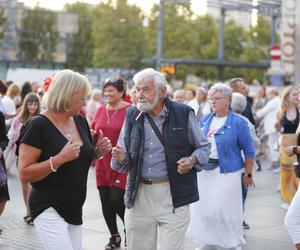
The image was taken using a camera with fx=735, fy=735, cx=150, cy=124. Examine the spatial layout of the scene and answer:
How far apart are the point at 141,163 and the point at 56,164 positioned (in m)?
1.09

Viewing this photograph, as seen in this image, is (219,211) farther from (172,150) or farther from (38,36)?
(38,36)

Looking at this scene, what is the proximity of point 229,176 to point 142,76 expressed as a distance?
249 cm

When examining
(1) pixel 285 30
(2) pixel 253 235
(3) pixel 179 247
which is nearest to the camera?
(3) pixel 179 247

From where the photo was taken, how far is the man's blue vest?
565cm

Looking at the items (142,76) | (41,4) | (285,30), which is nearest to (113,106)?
(142,76)

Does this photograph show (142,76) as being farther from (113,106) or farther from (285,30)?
(285,30)

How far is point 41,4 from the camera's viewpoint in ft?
167

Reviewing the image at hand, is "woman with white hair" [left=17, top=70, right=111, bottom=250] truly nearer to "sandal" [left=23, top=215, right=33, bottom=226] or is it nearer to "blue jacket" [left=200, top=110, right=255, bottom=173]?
"blue jacket" [left=200, top=110, right=255, bottom=173]

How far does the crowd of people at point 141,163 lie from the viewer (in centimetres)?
488

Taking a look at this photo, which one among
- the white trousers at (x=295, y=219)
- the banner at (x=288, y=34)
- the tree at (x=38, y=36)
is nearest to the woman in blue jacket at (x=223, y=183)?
the white trousers at (x=295, y=219)

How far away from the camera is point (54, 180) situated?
193 inches

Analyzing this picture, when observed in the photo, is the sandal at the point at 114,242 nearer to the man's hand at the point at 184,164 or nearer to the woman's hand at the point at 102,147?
the man's hand at the point at 184,164

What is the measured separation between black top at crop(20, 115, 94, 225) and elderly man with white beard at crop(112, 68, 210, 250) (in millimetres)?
774

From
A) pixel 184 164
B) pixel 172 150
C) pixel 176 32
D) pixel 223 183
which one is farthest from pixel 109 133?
pixel 176 32
